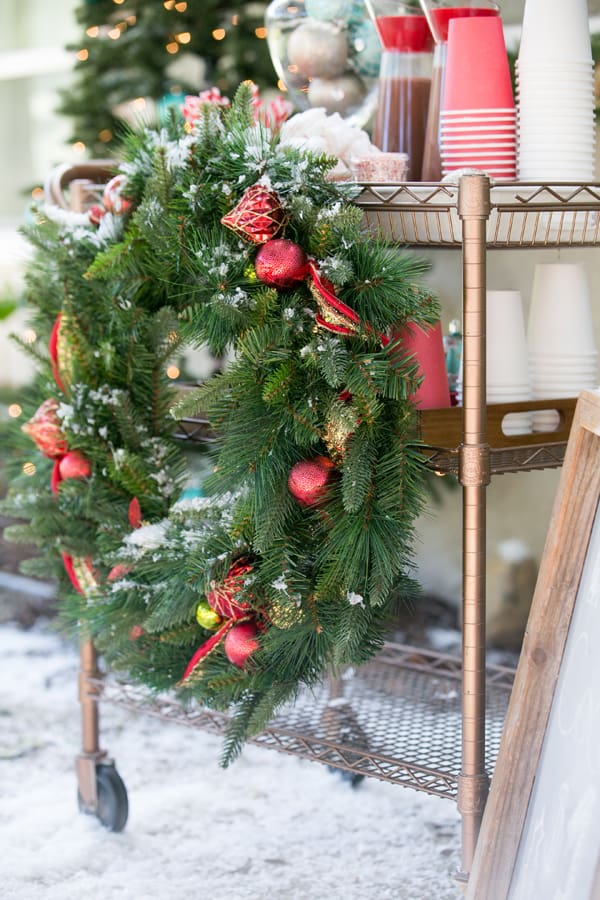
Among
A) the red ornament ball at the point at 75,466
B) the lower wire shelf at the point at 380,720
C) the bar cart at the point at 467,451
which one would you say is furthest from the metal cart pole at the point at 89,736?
the red ornament ball at the point at 75,466

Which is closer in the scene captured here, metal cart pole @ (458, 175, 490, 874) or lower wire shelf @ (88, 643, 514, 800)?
metal cart pole @ (458, 175, 490, 874)

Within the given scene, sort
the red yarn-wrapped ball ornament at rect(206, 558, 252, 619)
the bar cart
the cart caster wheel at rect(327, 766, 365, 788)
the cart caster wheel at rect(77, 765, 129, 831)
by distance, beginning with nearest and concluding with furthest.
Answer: the bar cart
the red yarn-wrapped ball ornament at rect(206, 558, 252, 619)
the cart caster wheel at rect(77, 765, 129, 831)
the cart caster wheel at rect(327, 766, 365, 788)

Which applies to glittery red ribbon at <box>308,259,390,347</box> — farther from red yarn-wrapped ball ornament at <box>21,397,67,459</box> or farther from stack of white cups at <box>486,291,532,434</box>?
red yarn-wrapped ball ornament at <box>21,397,67,459</box>

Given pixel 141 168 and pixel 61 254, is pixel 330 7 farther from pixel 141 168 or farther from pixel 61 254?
pixel 61 254

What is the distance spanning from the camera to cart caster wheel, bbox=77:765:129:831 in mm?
1609

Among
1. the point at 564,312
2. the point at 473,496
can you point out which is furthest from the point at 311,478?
the point at 564,312

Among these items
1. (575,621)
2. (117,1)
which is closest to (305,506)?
(575,621)

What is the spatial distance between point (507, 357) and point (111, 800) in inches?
33.2

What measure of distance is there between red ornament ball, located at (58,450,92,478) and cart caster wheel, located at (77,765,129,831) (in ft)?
1.50

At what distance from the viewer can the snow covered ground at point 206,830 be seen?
1.46m

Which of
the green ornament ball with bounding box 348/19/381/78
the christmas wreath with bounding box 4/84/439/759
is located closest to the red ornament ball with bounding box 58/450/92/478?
the christmas wreath with bounding box 4/84/439/759

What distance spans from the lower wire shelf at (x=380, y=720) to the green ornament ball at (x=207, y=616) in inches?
5.5

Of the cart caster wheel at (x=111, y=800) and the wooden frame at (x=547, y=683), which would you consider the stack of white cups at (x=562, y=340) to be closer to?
the wooden frame at (x=547, y=683)

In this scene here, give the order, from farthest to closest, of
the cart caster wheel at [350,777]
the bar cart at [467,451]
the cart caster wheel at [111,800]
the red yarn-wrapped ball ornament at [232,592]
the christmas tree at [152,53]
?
the christmas tree at [152,53] < the cart caster wheel at [350,777] < the cart caster wheel at [111,800] < the red yarn-wrapped ball ornament at [232,592] < the bar cart at [467,451]
